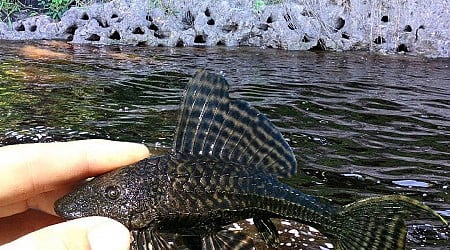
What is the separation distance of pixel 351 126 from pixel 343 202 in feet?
7.17

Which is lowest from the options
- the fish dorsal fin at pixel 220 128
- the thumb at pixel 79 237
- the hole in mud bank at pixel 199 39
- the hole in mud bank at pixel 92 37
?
the hole in mud bank at pixel 199 39

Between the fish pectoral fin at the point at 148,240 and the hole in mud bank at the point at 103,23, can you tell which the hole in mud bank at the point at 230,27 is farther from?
the fish pectoral fin at the point at 148,240

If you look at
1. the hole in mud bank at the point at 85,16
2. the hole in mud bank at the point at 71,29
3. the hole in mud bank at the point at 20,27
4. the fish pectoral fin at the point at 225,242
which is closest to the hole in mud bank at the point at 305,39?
the hole in mud bank at the point at 85,16

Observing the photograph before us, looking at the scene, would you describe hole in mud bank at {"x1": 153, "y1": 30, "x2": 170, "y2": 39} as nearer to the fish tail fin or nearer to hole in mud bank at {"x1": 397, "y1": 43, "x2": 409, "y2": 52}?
hole in mud bank at {"x1": 397, "y1": 43, "x2": 409, "y2": 52}

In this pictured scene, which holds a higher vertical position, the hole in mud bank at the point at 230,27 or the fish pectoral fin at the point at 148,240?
the fish pectoral fin at the point at 148,240

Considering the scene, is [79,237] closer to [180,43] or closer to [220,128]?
[220,128]

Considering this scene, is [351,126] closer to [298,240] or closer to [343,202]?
[343,202]

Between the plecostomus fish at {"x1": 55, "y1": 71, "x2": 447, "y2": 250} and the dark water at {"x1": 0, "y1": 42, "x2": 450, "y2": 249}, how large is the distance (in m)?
0.99

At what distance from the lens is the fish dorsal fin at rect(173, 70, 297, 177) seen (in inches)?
98.8

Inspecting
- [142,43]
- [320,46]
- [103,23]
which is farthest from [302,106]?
[103,23]

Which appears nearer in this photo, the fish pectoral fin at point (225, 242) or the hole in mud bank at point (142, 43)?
the fish pectoral fin at point (225, 242)

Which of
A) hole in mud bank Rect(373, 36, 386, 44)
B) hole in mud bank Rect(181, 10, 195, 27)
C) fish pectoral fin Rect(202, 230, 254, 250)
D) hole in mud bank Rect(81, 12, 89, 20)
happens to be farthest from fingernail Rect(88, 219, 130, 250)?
hole in mud bank Rect(81, 12, 89, 20)

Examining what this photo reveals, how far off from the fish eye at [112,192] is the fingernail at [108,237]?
0.38 meters

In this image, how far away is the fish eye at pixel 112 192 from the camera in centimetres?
246
